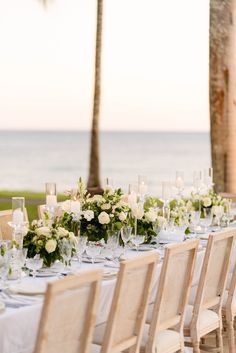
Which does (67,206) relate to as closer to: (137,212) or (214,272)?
(137,212)

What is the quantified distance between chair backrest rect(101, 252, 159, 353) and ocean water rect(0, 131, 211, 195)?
28.5m

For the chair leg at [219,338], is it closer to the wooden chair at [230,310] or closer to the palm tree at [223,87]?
the wooden chair at [230,310]

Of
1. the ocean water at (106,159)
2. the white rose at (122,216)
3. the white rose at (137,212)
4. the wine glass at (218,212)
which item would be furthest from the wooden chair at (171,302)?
the ocean water at (106,159)

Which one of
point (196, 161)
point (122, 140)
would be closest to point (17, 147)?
point (122, 140)

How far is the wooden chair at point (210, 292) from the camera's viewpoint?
15.8 ft

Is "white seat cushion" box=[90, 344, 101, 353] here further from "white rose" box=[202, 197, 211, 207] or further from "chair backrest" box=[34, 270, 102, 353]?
"white rose" box=[202, 197, 211, 207]

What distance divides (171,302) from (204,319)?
0.47m

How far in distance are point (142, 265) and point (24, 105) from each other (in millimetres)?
23066

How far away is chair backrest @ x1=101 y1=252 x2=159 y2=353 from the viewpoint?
391 centimetres

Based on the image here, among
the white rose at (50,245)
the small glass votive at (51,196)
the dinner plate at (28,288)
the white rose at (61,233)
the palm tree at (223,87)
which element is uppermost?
the palm tree at (223,87)

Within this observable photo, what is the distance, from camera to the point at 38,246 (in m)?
4.59

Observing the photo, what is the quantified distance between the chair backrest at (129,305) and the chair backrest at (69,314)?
22 centimetres

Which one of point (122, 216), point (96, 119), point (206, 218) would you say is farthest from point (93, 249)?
point (96, 119)

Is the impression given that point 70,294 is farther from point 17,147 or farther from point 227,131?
point 17,147
